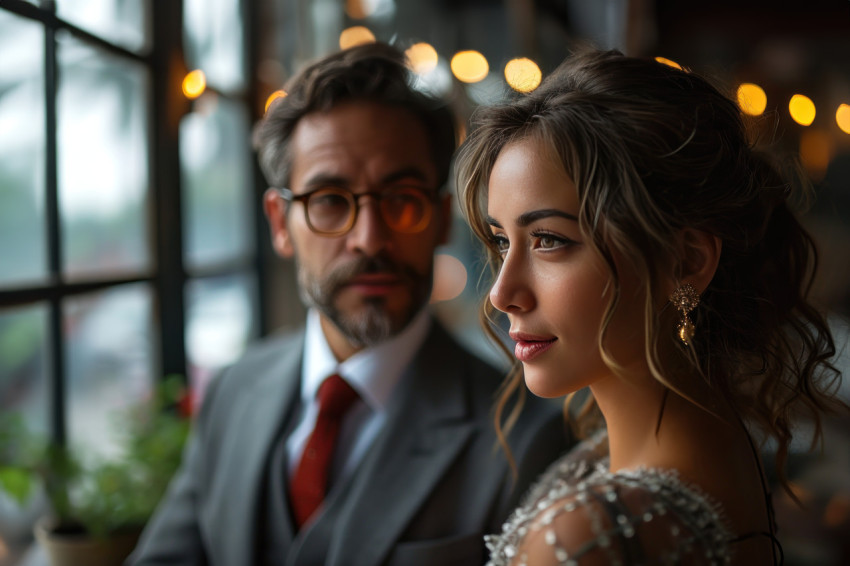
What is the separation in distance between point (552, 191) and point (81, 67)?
1571 millimetres

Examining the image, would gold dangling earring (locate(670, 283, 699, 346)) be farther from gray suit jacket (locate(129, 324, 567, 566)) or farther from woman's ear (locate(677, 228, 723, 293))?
gray suit jacket (locate(129, 324, 567, 566))

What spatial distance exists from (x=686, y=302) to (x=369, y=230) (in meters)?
0.72

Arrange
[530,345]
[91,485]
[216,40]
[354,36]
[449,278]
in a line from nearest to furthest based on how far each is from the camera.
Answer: [530,345], [91,485], [216,40], [354,36], [449,278]

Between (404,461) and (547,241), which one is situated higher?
(547,241)

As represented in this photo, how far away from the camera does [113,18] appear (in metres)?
2.11

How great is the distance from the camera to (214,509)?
1.63 meters

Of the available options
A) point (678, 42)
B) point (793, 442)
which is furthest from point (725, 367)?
point (678, 42)

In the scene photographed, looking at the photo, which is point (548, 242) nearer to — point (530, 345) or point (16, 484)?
point (530, 345)

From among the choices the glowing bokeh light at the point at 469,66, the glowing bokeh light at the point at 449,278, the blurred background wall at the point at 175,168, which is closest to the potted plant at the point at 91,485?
the blurred background wall at the point at 175,168

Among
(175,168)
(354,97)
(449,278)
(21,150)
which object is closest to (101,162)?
(175,168)

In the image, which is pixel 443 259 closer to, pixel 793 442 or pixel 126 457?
pixel 126 457

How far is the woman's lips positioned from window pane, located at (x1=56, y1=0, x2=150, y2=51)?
1.40m

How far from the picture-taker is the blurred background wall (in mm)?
1663

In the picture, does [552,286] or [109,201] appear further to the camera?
[109,201]
